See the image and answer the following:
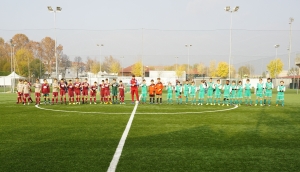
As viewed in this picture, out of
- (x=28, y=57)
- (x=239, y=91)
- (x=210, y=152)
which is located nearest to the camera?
(x=210, y=152)

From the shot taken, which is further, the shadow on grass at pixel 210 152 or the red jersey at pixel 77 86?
the red jersey at pixel 77 86

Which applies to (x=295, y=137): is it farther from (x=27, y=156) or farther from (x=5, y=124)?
(x=5, y=124)

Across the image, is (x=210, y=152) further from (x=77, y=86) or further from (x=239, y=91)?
(x=77, y=86)

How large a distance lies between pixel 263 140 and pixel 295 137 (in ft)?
4.17

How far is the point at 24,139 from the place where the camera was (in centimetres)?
784

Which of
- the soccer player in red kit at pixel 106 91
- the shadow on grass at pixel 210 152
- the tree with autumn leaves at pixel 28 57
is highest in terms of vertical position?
the tree with autumn leaves at pixel 28 57

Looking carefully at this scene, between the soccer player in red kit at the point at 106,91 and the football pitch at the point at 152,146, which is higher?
A: the soccer player in red kit at the point at 106,91

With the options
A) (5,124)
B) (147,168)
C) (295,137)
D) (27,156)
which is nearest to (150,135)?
(147,168)

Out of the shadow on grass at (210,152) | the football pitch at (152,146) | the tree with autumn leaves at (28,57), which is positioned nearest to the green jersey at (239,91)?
the football pitch at (152,146)

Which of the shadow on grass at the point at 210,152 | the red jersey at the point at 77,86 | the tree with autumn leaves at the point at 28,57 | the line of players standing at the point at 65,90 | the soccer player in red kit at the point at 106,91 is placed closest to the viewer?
the shadow on grass at the point at 210,152

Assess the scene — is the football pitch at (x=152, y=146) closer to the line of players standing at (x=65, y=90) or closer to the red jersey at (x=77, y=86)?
the line of players standing at (x=65, y=90)

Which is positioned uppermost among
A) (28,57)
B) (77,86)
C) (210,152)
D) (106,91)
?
(28,57)

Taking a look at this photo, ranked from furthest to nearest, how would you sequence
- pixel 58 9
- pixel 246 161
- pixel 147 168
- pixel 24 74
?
pixel 24 74
pixel 58 9
pixel 246 161
pixel 147 168

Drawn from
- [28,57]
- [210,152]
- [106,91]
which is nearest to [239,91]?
[106,91]
